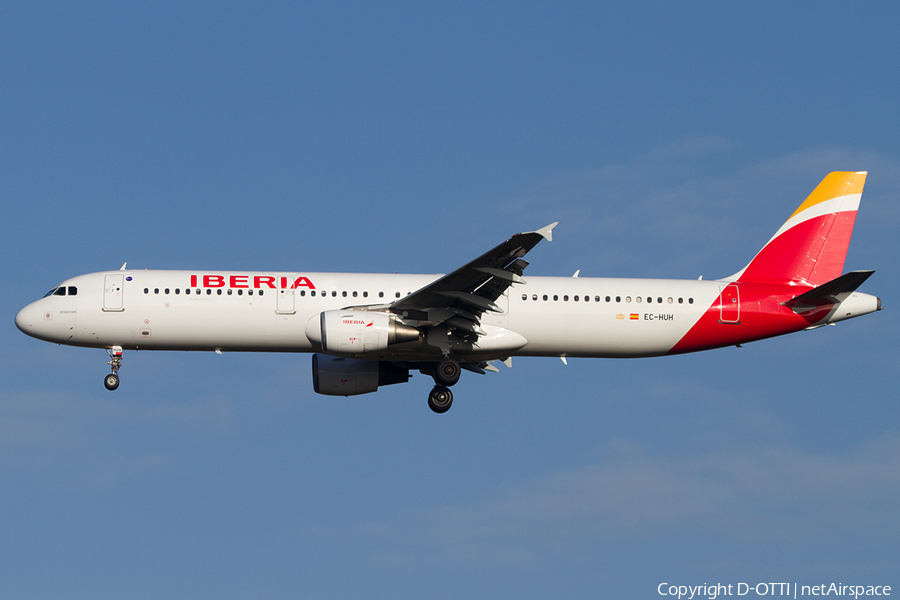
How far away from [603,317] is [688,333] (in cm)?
292

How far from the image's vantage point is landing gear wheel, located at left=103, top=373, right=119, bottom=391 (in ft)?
106

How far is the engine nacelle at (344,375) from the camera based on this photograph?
3369 centimetres

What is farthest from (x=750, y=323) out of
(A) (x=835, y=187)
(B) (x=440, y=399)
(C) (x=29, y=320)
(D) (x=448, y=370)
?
(C) (x=29, y=320)

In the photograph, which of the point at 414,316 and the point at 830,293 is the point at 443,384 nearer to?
the point at 414,316

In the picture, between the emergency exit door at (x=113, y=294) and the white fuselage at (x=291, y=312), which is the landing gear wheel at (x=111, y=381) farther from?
the emergency exit door at (x=113, y=294)

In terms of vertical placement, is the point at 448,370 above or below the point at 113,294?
below

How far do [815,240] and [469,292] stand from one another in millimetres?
12833

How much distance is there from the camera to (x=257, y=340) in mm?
31656

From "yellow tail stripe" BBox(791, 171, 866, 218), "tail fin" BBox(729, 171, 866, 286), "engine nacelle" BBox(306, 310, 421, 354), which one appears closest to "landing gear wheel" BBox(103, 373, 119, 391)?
"engine nacelle" BBox(306, 310, 421, 354)

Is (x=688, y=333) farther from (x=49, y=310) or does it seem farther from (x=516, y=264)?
(x=49, y=310)

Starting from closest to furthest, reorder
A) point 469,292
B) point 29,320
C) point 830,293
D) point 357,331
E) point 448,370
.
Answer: point 357,331 < point 469,292 < point 448,370 < point 29,320 < point 830,293

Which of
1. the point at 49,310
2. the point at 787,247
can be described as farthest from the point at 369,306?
the point at 787,247

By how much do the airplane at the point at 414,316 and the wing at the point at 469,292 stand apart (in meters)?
0.06

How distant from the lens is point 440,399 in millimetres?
32438
